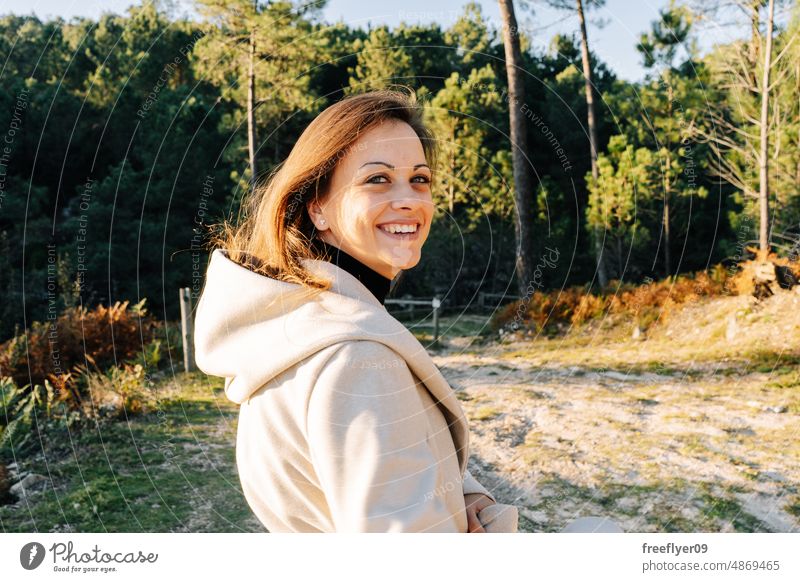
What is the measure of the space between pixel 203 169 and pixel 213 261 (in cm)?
754

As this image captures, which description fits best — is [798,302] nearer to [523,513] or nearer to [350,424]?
[523,513]

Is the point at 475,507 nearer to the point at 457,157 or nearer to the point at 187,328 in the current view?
the point at 187,328

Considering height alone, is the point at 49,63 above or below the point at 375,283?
above

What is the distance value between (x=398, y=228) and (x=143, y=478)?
291cm

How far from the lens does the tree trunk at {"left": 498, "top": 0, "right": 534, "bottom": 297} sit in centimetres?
521

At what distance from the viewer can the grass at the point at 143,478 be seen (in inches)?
120

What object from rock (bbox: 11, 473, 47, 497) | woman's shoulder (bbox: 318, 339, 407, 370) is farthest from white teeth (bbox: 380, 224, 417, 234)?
rock (bbox: 11, 473, 47, 497)

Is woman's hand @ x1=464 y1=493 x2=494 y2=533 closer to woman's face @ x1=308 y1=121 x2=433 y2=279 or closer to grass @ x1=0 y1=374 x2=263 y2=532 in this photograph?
woman's face @ x1=308 y1=121 x2=433 y2=279

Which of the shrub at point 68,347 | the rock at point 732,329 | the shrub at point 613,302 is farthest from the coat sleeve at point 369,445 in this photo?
the shrub at point 613,302

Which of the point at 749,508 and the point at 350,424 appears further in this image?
the point at 749,508

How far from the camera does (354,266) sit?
42.9 inches

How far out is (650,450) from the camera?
3465 millimetres

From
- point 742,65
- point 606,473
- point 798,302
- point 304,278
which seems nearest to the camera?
point 304,278

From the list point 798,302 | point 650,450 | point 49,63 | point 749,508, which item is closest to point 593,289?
point 798,302
